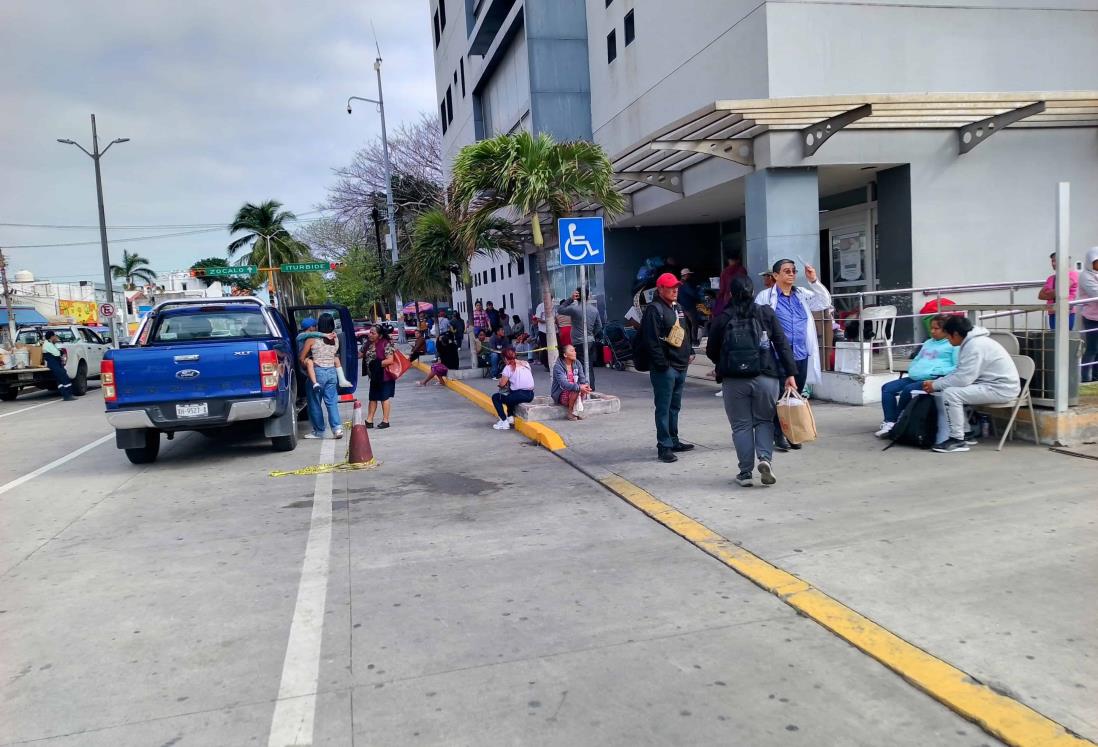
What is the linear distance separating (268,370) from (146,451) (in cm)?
202

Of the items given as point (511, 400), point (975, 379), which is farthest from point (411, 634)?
point (511, 400)

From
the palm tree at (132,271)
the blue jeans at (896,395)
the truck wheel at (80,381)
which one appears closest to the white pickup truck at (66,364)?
the truck wheel at (80,381)

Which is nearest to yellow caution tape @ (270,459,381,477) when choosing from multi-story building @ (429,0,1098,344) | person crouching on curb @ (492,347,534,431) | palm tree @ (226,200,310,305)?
person crouching on curb @ (492,347,534,431)

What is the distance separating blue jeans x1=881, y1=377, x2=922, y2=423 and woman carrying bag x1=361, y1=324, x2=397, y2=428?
6.68m

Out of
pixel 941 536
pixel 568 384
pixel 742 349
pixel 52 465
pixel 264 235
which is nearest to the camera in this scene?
pixel 941 536

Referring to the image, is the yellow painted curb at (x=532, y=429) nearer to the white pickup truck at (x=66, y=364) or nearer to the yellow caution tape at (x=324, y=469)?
the yellow caution tape at (x=324, y=469)

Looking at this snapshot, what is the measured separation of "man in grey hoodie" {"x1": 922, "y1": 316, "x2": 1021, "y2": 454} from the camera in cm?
712

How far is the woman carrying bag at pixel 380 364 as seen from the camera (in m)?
11.3

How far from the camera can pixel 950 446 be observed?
7379 mm

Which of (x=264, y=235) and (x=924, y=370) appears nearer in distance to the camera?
(x=924, y=370)

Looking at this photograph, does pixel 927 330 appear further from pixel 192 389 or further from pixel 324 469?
pixel 192 389

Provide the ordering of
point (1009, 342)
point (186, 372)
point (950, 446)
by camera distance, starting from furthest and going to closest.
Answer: point (186, 372)
point (1009, 342)
point (950, 446)

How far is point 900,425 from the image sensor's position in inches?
299

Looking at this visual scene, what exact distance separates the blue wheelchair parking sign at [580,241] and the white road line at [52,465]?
6.96 m
